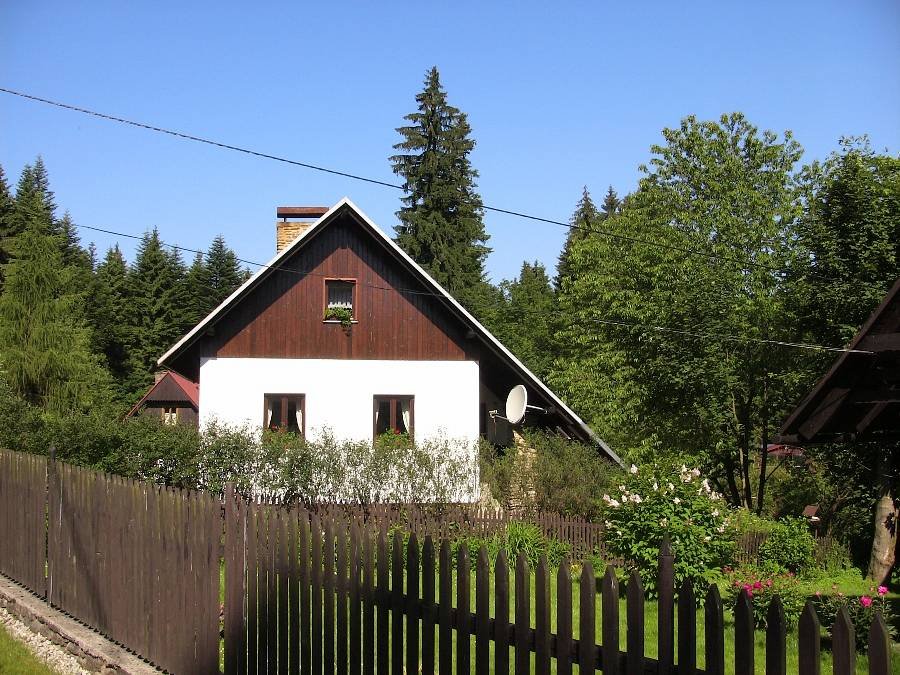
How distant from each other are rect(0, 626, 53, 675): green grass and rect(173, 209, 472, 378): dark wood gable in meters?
12.1

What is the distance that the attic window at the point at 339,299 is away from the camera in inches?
829

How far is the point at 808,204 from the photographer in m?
30.1

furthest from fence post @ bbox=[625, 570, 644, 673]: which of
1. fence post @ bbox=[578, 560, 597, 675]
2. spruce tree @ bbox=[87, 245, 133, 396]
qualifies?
spruce tree @ bbox=[87, 245, 133, 396]

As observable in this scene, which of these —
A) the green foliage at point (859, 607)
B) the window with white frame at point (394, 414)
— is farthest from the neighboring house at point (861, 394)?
the window with white frame at point (394, 414)

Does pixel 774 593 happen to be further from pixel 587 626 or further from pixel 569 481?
pixel 569 481

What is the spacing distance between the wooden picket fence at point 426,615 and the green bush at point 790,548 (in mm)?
12639

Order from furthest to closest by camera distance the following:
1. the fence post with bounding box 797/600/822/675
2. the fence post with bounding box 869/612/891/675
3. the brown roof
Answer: the brown roof, the fence post with bounding box 797/600/822/675, the fence post with bounding box 869/612/891/675

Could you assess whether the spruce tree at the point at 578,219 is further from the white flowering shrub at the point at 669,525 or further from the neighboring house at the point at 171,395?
the white flowering shrub at the point at 669,525

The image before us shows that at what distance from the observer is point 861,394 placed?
965 cm

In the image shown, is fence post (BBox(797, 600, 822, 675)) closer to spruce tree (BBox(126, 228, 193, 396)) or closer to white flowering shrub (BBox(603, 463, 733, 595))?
white flowering shrub (BBox(603, 463, 733, 595))

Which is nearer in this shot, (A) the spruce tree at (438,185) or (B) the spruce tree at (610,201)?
(A) the spruce tree at (438,185)

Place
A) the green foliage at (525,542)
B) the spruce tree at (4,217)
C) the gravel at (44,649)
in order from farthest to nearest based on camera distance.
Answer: the spruce tree at (4,217) < the green foliage at (525,542) < the gravel at (44,649)

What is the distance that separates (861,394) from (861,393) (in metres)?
0.01

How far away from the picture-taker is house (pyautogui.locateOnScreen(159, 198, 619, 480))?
67.1ft
